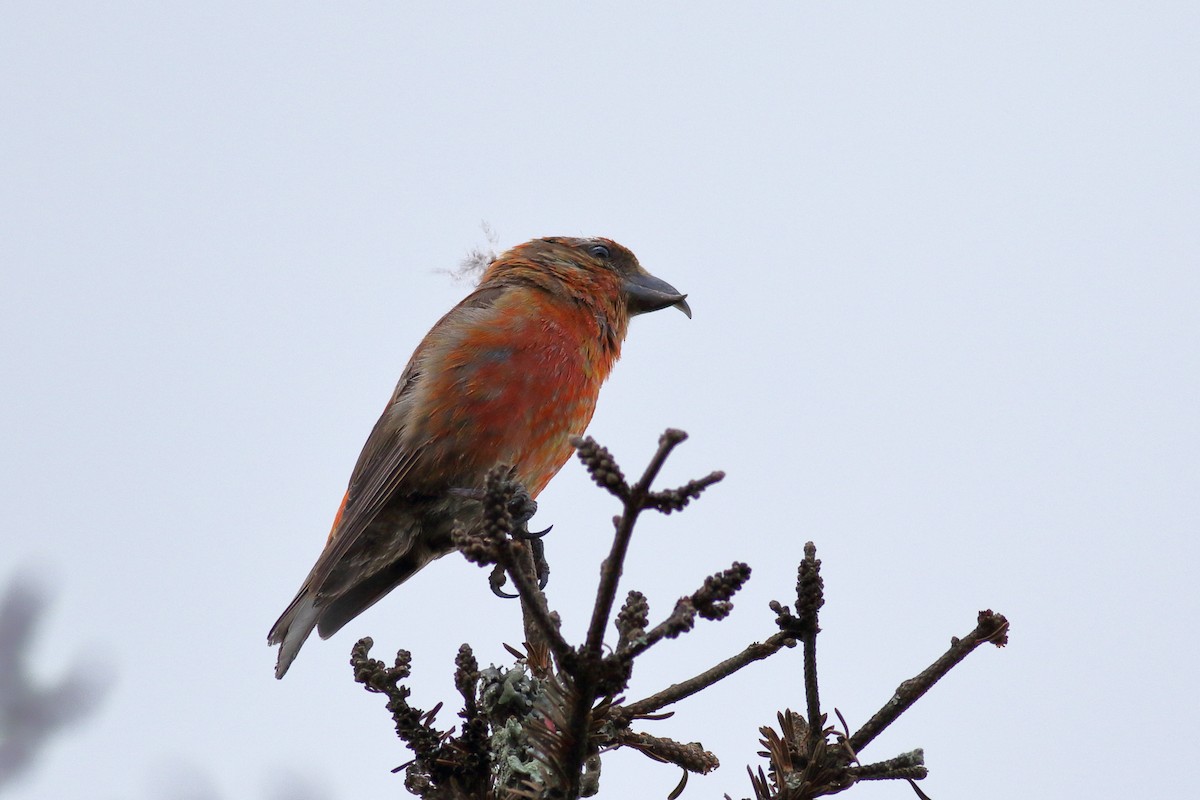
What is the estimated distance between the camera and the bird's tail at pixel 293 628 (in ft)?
11.8

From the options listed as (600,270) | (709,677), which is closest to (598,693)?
(709,677)

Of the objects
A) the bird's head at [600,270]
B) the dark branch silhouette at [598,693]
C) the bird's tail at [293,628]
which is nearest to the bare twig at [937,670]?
the dark branch silhouette at [598,693]

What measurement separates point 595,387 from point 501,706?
2.03 meters

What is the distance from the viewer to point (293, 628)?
3.62m

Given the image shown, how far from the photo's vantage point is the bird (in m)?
3.94

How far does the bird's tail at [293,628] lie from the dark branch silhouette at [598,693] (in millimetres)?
1184

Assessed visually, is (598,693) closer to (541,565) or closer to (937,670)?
(937,670)

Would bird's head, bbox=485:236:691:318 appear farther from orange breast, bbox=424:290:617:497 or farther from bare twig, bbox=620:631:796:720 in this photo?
bare twig, bbox=620:631:796:720

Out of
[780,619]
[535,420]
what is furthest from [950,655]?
[535,420]

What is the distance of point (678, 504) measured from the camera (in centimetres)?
152

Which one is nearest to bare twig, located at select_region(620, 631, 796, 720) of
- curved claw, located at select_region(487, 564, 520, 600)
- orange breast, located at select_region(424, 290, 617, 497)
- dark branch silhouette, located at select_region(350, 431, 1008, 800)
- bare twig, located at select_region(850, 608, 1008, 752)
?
dark branch silhouette, located at select_region(350, 431, 1008, 800)

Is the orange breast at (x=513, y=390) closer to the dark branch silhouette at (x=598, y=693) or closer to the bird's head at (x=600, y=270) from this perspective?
the bird's head at (x=600, y=270)

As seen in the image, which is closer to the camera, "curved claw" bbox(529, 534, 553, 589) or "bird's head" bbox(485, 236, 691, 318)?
"curved claw" bbox(529, 534, 553, 589)

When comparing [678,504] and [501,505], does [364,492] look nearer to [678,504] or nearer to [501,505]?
[501,505]
